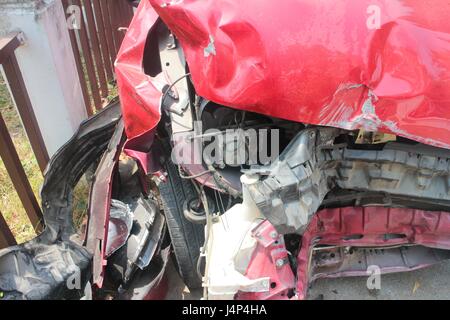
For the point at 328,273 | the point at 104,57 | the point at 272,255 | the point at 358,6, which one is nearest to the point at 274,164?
the point at 272,255

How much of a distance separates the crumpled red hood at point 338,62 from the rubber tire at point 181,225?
0.61 metres

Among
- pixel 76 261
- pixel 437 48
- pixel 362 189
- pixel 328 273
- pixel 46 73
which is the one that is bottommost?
pixel 328 273

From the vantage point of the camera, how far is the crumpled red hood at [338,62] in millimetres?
1345

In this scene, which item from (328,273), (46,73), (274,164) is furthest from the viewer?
(46,73)

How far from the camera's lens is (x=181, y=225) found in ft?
6.48

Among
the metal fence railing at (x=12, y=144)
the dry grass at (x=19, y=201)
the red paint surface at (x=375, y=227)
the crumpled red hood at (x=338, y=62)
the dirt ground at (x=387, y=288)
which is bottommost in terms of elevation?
the dirt ground at (x=387, y=288)

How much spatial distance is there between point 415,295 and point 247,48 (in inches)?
63.8

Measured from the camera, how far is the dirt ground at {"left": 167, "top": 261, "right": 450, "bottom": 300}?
85.2 inches

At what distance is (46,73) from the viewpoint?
7.84 ft

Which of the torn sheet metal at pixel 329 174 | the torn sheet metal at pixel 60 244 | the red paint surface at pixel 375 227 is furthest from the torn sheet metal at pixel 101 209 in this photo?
the red paint surface at pixel 375 227

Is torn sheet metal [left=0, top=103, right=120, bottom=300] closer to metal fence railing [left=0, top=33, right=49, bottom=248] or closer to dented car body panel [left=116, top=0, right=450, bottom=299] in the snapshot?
metal fence railing [left=0, top=33, right=49, bottom=248]

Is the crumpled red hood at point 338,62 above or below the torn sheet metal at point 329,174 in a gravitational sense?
above

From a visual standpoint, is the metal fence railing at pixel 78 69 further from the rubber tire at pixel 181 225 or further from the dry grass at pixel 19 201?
the rubber tire at pixel 181 225

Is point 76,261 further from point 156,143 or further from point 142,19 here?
point 142,19
